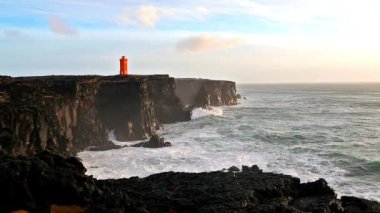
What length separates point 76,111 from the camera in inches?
1938

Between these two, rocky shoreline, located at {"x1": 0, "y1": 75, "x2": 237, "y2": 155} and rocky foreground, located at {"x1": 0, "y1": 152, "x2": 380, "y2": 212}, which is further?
rocky shoreline, located at {"x1": 0, "y1": 75, "x2": 237, "y2": 155}

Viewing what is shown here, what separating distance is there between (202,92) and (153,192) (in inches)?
3530

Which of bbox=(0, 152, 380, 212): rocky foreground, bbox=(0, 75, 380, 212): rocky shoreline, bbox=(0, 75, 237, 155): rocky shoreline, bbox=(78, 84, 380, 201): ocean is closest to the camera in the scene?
bbox=(0, 152, 380, 212): rocky foreground

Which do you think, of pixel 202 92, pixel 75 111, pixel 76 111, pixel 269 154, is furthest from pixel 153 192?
pixel 202 92

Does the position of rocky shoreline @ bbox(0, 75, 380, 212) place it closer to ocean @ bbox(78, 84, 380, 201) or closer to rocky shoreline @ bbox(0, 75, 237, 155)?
rocky shoreline @ bbox(0, 75, 237, 155)

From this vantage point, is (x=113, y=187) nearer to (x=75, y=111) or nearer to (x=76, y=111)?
(x=75, y=111)

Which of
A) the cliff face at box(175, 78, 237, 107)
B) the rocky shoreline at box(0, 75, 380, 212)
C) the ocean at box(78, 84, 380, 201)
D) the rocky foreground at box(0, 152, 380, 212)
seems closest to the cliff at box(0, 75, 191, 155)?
the rocky shoreline at box(0, 75, 380, 212)

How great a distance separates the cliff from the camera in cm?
3316

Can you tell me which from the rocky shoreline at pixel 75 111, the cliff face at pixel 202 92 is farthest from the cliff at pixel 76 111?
the cliff face at pixel 202 92

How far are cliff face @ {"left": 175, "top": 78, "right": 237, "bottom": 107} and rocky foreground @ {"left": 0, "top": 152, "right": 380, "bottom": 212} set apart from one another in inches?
3253

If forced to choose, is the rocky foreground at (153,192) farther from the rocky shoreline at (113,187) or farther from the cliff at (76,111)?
the cliff at (76,111)

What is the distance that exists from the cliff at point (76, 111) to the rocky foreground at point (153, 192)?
14340 mm

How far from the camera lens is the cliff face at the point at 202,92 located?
105 metres

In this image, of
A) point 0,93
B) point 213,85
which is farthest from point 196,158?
point 213,85
